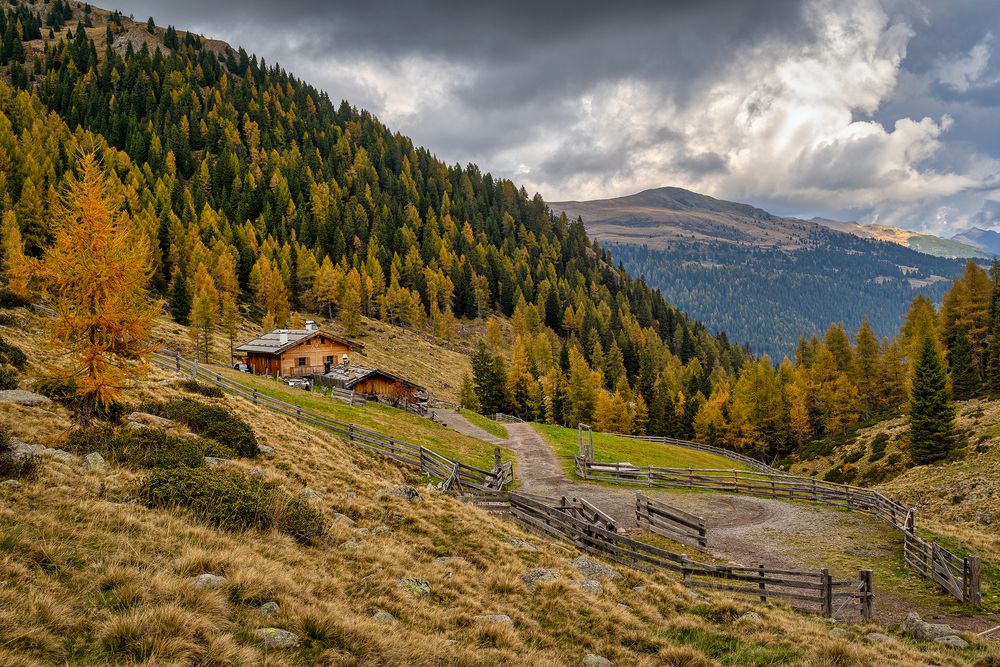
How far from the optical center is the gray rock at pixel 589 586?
14.0 meters

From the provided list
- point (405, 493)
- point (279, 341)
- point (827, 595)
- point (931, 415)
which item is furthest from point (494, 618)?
point (931, 415)

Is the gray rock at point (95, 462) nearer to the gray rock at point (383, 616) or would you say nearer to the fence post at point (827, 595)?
the gray rock at point (383, 616)

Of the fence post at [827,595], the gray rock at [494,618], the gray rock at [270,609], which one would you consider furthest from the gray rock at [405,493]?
the fence post at [827,595]

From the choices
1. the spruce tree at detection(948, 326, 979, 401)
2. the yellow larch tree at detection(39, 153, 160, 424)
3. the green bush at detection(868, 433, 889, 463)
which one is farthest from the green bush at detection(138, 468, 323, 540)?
the spruce tree at detection(948, 326, 979, 401)

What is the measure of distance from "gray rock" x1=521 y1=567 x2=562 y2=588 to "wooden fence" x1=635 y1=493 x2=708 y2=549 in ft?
30.8

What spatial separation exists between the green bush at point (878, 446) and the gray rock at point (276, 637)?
67.5m

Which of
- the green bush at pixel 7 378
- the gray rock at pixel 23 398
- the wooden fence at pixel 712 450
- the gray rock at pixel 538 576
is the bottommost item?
the wooden fence at pixel 712 450

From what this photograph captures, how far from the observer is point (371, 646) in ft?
26.9

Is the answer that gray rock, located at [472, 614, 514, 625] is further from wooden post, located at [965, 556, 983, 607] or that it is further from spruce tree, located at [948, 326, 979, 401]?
spruce tree, located at [948, 326, 979, 401]

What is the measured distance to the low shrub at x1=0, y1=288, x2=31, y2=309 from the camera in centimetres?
3341

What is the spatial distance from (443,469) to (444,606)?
57.4ft

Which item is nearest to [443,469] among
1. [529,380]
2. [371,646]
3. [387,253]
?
[371,646]

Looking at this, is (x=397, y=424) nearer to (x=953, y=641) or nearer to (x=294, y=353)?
(x=294, y=353)

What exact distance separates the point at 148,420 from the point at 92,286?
5593 mm
